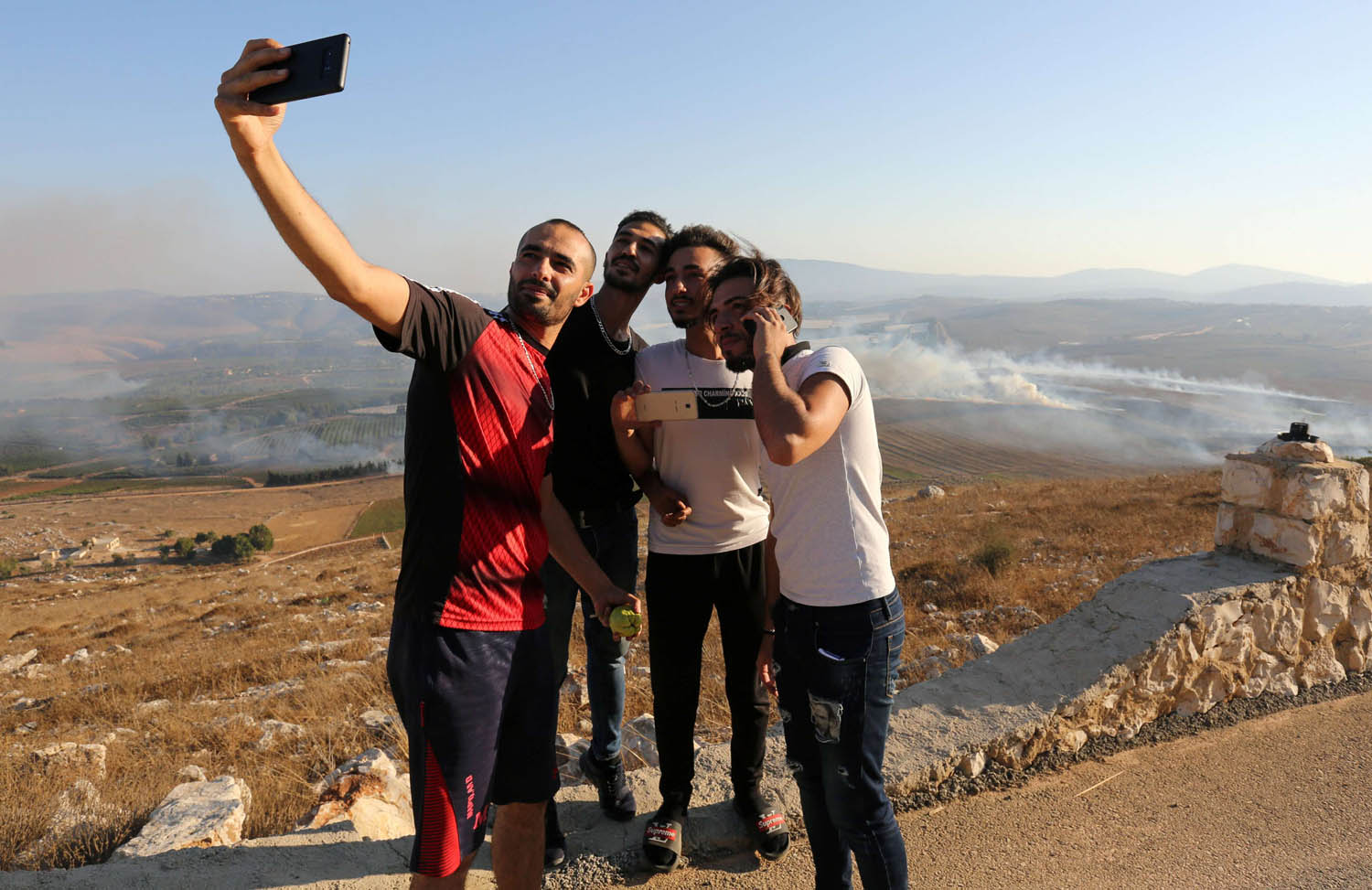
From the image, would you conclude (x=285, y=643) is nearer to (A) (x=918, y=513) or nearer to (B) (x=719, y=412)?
(B) (x=719, y=412)

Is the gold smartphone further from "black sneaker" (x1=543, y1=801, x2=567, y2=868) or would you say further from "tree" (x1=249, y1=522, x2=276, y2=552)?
"tree" (x1=249, y1=522, x2=276, y2=552)

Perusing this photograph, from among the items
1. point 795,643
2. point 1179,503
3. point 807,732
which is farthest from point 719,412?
point 1179,503

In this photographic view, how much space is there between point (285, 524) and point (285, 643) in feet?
156

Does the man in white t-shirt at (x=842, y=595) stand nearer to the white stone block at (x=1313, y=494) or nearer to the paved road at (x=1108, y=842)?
the paved road at (x=1108, y=842)

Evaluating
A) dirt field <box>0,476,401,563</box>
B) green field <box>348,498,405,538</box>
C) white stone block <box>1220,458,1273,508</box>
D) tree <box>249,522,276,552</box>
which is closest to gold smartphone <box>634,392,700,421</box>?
white stone block <box>1220,458,1273,508</box>

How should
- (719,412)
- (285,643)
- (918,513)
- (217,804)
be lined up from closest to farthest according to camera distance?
(719,412)
(217,804)
(285,643)
(918,513)

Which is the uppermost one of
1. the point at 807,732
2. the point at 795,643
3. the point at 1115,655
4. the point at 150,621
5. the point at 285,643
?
the point at 795,643

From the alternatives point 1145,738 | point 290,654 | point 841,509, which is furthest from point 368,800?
point 290,654

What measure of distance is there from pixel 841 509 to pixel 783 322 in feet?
2.04

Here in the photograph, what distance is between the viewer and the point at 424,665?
6.54ft

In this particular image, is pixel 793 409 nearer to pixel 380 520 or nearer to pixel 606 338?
pixel 606 338

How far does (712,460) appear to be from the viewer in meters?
2.87

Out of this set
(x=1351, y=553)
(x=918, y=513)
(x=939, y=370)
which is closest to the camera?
(x=1351, y=553)

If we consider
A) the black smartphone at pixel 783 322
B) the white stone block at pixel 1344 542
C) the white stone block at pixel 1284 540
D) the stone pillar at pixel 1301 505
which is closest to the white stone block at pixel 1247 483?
the stone pillar at pixel 1301 505
